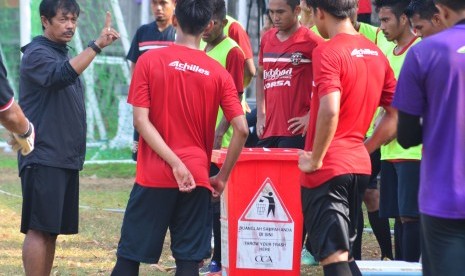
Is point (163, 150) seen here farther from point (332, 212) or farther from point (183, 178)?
point (332, 212)

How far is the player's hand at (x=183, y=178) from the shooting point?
5691mm

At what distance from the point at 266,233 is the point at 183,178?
134 centimetres

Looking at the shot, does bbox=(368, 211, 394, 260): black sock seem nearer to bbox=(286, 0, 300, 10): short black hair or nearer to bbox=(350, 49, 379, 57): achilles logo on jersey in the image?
bbox=(286, 0, 300, 10): short black hair

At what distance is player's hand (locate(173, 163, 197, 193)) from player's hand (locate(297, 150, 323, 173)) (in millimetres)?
638

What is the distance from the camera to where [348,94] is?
5656mm

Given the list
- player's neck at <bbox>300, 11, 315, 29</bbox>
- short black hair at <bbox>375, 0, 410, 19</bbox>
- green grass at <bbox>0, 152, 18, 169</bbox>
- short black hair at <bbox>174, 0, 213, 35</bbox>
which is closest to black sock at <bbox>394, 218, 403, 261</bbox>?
short black hair at <bbox>375, 0, 410, 19</bbox>

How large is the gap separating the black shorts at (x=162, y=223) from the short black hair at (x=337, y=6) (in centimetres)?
127

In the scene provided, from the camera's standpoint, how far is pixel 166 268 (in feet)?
26.5

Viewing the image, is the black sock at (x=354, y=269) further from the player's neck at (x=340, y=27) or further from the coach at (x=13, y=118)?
the coach at (x=13, y=118)

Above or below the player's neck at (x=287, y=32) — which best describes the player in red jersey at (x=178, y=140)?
below

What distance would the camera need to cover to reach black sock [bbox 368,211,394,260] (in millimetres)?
8117

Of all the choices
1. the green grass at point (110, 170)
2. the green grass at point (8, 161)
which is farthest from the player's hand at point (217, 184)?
the green grass at point (8, 161)

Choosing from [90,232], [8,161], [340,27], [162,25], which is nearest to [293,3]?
[162,25]

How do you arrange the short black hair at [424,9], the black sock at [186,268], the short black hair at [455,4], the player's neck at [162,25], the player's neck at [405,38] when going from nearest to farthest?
the short black hair at [455,4], the black sock at [186,268], the short black hair at [424,9], the player's neck at [405,38], the player's neck at [162,25]
